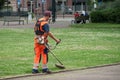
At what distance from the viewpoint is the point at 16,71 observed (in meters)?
14.0

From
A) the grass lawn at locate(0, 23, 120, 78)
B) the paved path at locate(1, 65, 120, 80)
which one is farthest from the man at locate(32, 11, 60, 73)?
the grass lawn at locate(0, 23, 120, 78)

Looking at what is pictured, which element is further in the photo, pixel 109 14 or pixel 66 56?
pixel 109 14

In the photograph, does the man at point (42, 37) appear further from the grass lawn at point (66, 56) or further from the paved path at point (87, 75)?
the grass lawn at point (66, 56)

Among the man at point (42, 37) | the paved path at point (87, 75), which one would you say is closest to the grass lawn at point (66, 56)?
the man at point (42, 37)

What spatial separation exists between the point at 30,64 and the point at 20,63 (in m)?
0.40

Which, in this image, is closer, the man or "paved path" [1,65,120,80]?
"paved path" [1,65,120,80]

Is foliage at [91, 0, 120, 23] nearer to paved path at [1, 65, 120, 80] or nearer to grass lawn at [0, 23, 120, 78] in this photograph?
grass lawn at [0, 23, 120, 78]

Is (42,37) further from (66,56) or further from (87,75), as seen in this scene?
(66,56)

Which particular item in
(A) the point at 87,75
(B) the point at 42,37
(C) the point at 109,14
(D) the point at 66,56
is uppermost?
(B) the point at 42,37

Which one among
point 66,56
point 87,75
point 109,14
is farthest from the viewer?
point 109,14

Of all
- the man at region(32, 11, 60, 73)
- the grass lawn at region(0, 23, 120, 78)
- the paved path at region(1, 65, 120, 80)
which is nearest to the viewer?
the paved path at region(1, 65, 120, 80)

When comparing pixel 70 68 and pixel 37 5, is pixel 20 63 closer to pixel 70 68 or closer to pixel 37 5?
pixel 70 68

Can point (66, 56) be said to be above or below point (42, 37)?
below

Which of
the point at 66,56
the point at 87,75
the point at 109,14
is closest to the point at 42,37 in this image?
the point at 87,75
